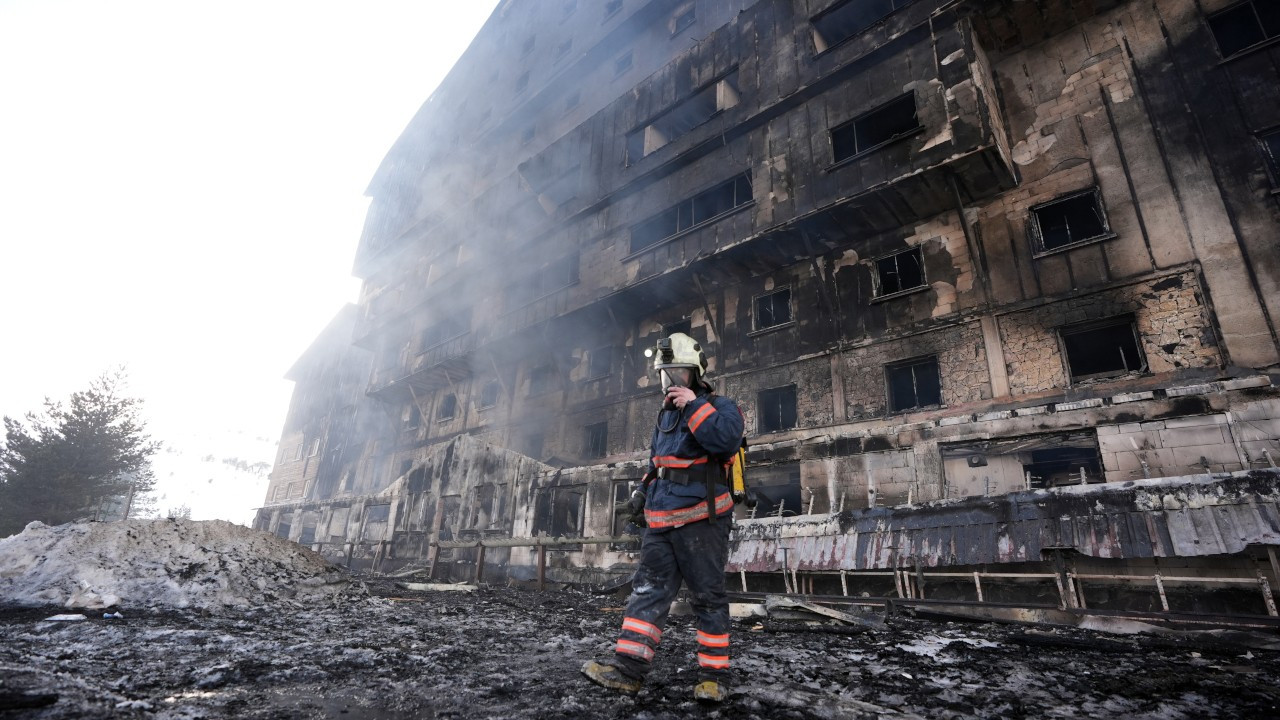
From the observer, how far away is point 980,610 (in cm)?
696

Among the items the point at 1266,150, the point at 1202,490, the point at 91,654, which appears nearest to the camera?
the point at 91,654

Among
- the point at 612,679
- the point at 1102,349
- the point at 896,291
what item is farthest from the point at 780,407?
the point at 612,679

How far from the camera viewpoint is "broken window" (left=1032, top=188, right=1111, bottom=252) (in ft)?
34.6

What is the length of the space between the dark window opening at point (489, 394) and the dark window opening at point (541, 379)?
1891 mm

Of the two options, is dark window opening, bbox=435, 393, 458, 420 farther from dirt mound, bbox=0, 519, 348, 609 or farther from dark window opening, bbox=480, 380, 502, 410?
dirt mound, bbox=0, 519, 348, 609

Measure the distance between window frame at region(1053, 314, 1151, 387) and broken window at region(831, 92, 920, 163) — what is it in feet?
18.1

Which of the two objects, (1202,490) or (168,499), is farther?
(168,499)

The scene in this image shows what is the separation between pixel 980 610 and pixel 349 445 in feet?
97.3

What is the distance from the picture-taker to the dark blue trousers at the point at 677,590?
9.60 feet

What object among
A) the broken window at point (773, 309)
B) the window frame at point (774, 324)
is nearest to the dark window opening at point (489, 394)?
the window frame at point (774, 324)

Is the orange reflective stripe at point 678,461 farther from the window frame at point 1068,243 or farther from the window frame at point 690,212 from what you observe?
the window frame at point 690,212

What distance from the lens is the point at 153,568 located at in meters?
6.19

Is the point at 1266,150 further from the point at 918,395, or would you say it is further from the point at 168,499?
the point at 168,499

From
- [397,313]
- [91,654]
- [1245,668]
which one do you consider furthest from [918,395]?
[397,313]
